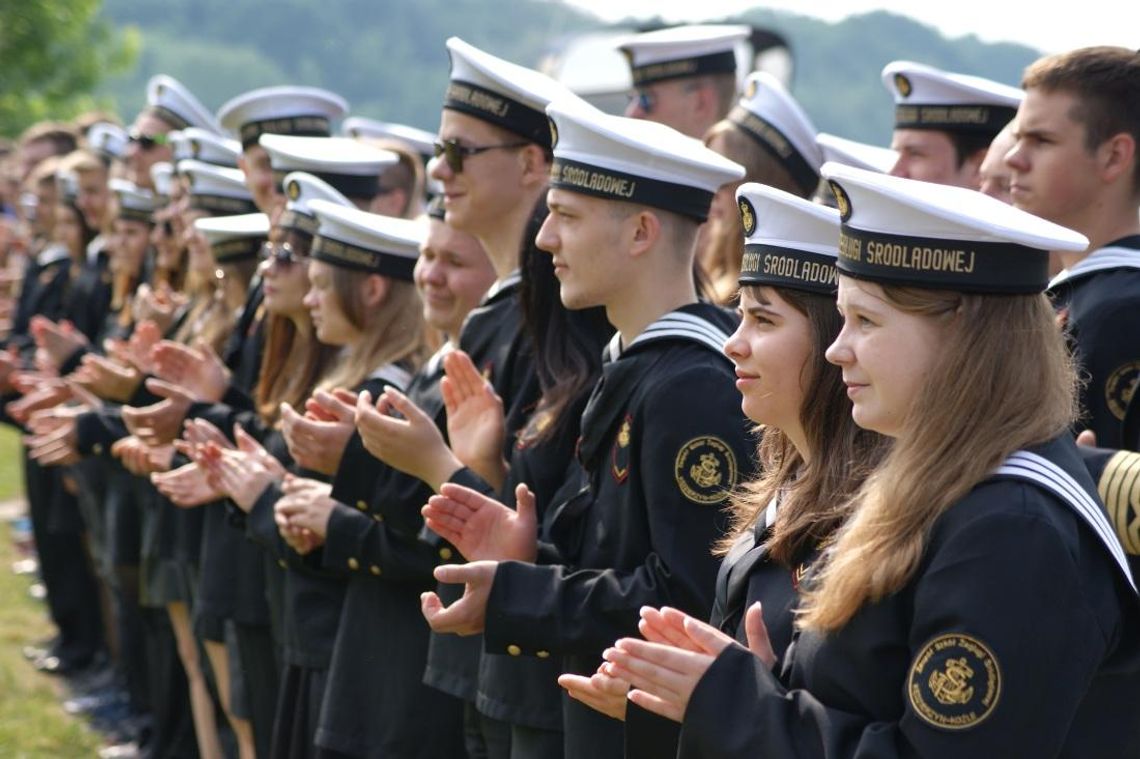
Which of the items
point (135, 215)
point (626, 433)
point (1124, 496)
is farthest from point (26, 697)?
point (1124, 496)

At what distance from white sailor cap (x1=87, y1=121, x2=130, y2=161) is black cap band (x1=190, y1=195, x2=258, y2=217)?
3.03 metres

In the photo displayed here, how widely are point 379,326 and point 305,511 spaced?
2.33ft

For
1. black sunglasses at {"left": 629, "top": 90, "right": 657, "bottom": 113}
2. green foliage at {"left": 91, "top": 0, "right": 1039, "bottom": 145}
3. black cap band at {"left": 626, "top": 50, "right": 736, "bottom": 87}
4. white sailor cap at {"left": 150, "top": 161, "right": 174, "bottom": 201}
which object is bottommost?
white sailor cap at {"left": 150, "top": 161, "right": 174, "bottom": 201}

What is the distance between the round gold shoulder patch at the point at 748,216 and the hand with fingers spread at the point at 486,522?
0.91m

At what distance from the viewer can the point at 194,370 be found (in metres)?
6.62

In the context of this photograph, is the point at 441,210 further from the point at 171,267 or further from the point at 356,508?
the point at 171,267

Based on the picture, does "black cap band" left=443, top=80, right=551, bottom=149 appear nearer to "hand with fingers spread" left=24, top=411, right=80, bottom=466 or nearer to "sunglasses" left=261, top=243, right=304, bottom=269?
"sunglasses" left=261, top=243, right=304, bottom=269

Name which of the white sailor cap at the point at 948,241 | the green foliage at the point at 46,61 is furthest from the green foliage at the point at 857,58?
the green foliage at the point at 46,61

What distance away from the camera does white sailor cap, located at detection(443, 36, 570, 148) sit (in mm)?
4922

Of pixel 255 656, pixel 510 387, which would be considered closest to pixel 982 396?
pixel 510 387

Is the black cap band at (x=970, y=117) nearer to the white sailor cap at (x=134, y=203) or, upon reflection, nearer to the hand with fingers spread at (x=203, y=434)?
the hand with fingers spread at (x=203, y=434)

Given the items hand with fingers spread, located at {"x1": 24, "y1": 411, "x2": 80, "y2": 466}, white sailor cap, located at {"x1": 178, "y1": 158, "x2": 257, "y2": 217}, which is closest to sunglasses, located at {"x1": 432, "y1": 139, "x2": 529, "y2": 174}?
white sailor cap, located at {"x1": 178, "y1": 158, "x2": 257, "y2": 217}

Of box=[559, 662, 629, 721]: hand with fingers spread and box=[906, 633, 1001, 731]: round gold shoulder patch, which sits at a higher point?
box=[906, 633, 1001, 731]: round gold shoulder patch

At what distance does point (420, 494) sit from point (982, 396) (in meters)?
2.45
